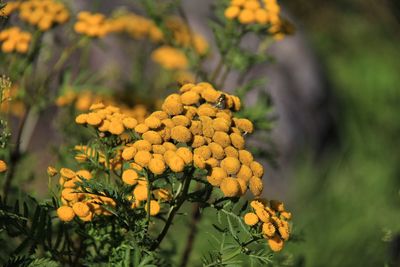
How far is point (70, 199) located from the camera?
1829 mm

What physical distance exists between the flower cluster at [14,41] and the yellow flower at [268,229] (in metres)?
1.64

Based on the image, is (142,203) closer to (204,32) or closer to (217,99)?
(217,99)

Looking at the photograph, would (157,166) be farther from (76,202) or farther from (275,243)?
(275,243)

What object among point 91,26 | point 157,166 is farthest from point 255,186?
point 91,26

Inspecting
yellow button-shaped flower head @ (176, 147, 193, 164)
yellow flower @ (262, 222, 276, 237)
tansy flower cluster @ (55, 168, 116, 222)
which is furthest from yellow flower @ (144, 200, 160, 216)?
yellow flower @ (262, 222, 276, 237)

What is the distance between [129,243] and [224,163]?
0.48 meters

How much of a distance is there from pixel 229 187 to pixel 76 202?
528 mm

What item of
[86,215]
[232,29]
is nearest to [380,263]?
[232,29]

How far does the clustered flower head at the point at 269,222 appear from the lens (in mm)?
1729

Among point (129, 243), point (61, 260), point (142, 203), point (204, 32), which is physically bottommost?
point (204, 32)

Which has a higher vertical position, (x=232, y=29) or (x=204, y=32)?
(x=232, y=29)

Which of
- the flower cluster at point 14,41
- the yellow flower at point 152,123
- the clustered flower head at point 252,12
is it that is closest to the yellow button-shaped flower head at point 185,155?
the yellow flower at point 152,123

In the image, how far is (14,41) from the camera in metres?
2.71

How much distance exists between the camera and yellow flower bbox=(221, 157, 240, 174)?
175 cm
